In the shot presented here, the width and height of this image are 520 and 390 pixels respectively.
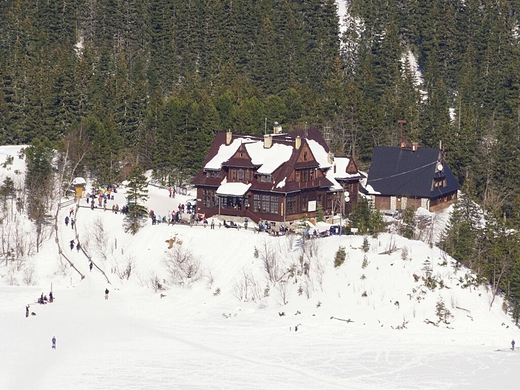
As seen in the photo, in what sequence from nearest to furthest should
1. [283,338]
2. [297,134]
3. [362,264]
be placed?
[283,338] < [362,264] < [297,134]

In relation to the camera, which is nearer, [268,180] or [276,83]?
[268,180]

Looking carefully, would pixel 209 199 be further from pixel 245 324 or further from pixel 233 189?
pixel 245 324

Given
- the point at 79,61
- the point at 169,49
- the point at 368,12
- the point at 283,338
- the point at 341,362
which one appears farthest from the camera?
the point at 368,12

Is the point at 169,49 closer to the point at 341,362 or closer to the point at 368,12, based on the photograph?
the point at 368,12

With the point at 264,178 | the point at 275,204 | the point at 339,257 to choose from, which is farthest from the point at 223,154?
the point at 339,257

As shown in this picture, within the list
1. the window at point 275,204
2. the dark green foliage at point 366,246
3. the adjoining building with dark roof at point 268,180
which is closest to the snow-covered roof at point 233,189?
the adjoining building with dark roof at point 268,180

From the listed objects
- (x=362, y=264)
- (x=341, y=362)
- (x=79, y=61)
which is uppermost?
(x=79, y=61)

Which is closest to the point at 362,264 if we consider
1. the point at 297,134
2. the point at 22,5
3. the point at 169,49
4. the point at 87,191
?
the point at 297,134
